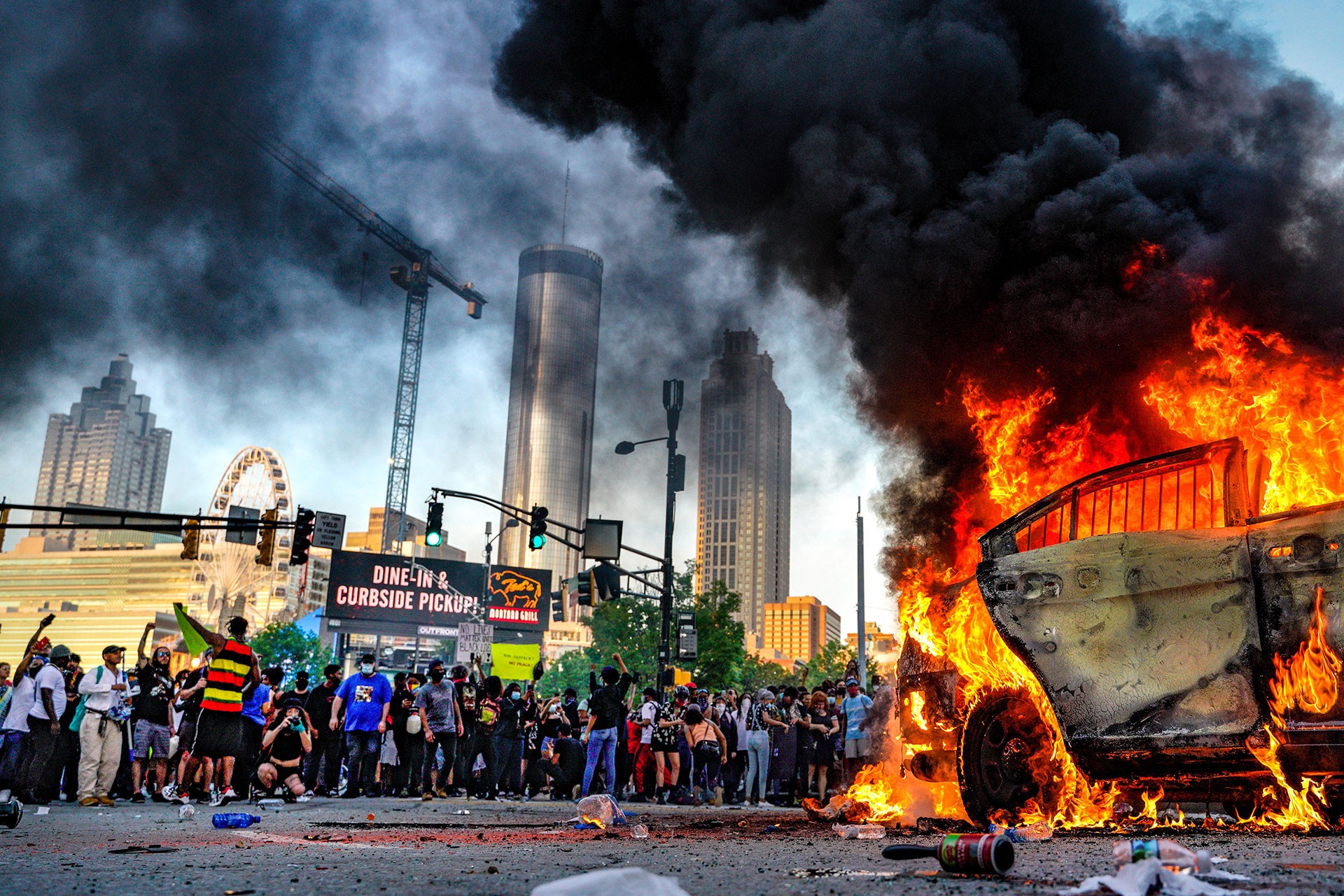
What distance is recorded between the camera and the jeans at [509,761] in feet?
48.1

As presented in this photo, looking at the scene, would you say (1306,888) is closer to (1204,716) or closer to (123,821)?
(1204,716)

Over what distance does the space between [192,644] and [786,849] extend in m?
12.2

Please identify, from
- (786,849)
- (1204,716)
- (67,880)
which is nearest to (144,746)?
(67,880)

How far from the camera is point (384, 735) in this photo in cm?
1314

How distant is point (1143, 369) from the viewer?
35.2 ft

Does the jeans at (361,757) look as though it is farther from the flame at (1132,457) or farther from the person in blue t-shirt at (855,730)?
the flame at (1132,457)

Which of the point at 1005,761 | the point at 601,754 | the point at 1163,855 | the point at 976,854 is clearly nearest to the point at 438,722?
the point at 601,754

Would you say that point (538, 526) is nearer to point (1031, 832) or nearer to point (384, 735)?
point (384, 735)

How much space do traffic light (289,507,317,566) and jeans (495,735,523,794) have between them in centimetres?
869

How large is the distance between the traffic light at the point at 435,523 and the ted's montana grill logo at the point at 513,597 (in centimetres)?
3440

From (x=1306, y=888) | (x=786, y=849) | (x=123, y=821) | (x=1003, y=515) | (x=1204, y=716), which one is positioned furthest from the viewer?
(x=1003, y=515)

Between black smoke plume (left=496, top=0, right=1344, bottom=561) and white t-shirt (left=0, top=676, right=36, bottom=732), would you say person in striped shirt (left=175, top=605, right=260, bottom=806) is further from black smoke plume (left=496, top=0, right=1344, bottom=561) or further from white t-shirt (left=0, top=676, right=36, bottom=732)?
black smoke plume (left=496, top=0, right=1344, bottom=561)

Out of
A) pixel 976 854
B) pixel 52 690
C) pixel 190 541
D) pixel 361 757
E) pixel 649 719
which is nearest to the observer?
pixel 976 854

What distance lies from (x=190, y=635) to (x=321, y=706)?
8.90ft
